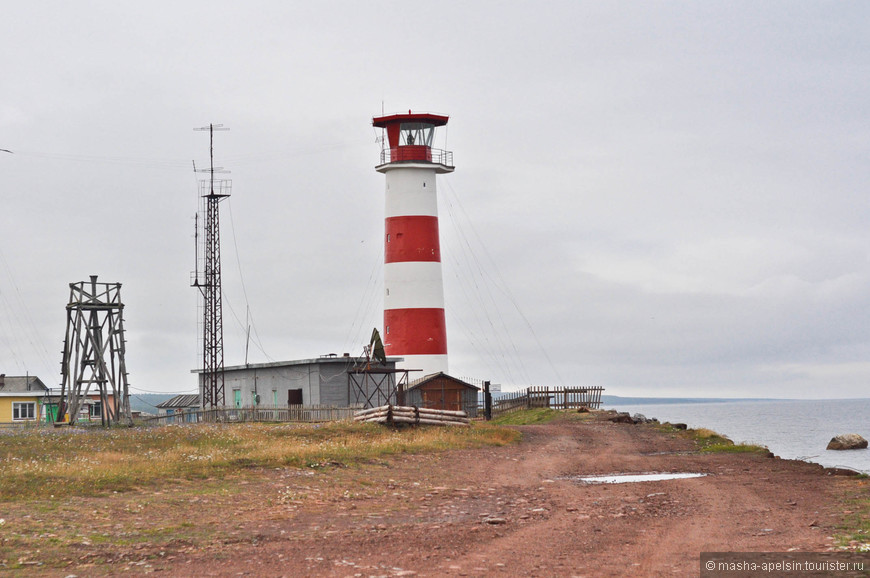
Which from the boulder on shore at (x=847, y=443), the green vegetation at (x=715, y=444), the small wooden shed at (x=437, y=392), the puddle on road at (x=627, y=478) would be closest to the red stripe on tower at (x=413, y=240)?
the small wooden shed at (x=437, y=392)

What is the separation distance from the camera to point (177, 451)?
2953 cm

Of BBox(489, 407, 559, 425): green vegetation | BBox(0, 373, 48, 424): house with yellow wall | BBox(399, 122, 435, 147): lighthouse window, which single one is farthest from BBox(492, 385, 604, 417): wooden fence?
BBox(0, 373, 48, 424): house with yellow wall

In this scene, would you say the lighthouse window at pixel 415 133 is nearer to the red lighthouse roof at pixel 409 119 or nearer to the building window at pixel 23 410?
the red lighthouse roof at pixel 409 119

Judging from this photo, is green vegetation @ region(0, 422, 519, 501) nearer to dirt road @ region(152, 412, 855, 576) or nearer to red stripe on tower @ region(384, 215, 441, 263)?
dirt road @ region(152, 412, 855, 576)

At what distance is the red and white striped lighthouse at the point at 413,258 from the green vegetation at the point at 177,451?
15.9m

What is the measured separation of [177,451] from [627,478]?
13.4 meters

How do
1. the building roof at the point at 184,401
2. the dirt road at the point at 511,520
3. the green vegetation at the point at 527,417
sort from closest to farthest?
the dirt road at the point at 511,520
the green vegetation at the point at 527,417
the building roof at the point at 184,401

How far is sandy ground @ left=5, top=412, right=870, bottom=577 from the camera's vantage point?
13227mm

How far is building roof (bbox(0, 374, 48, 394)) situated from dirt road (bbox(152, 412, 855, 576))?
48675mm

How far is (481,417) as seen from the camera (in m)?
57.9

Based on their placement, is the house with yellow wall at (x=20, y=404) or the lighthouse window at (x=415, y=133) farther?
the house with yellow wall at (x=20, y=404)

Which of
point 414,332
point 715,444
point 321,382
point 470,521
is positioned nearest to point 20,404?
point 321,382

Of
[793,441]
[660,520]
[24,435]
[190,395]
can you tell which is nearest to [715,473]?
[660,520]

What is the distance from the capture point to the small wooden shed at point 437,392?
54.0 metres
